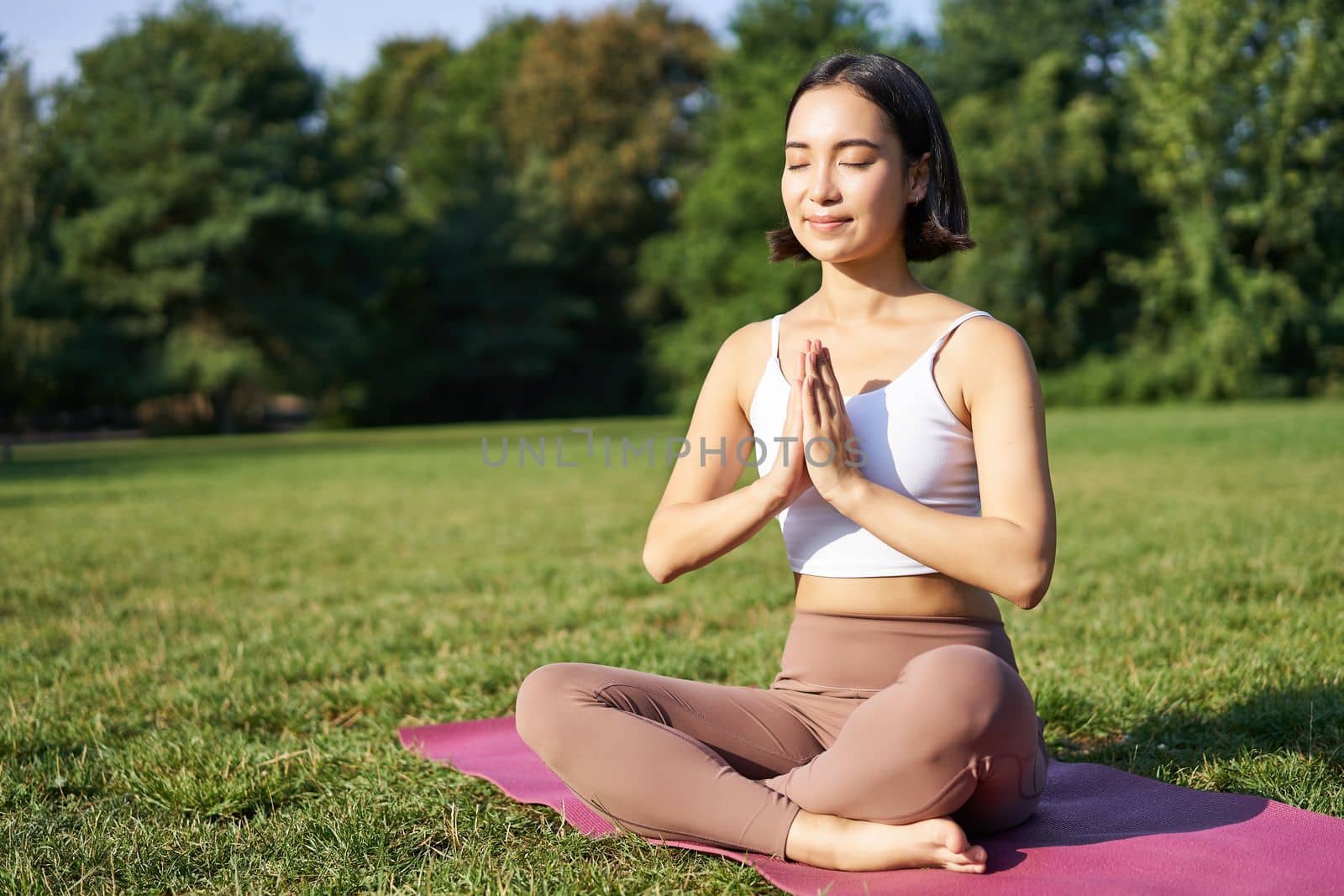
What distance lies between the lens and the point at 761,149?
113ft

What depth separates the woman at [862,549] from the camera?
2154 millimetres

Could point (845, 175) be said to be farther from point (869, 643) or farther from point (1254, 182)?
point (1254, 182)

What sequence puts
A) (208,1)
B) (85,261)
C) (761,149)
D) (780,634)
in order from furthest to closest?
(208,1) < (761,149) < (85,261) < (780,634)

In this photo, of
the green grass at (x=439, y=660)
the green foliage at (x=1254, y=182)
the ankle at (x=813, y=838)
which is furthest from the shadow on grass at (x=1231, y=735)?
the green foliage at (x=1254, y=182)

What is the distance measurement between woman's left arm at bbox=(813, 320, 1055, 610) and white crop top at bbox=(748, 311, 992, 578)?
7 cm

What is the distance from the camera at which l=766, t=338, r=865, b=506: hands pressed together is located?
7.25ft

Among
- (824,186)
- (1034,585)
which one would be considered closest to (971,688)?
(1034,585)

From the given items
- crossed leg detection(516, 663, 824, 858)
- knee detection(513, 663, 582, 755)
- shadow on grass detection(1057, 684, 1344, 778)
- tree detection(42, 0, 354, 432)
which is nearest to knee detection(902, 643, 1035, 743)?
crossed leg detection(516, 663, 824, 858)

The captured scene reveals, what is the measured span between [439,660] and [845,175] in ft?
9.36

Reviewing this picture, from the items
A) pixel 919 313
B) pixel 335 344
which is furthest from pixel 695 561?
pixel 335 344

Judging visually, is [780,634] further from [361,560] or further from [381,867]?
[361,560]

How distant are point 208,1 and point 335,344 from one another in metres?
12.8

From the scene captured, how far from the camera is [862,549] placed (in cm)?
238

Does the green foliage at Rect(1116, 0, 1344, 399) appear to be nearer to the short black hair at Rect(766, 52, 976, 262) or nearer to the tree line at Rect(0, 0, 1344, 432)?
the tree line at Rect(0, 0, 1344, 432)
